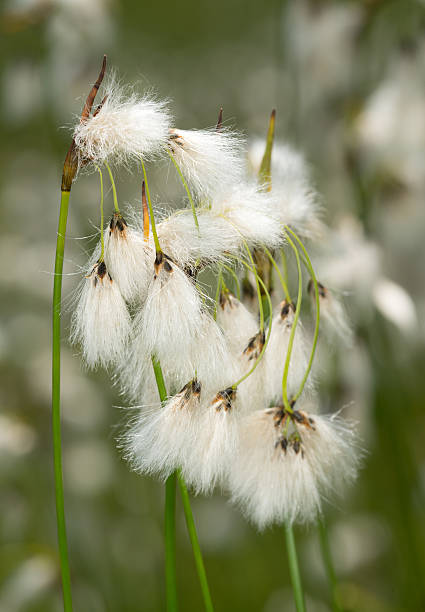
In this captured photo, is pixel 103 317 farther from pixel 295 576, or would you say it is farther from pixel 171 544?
pixel 295 576

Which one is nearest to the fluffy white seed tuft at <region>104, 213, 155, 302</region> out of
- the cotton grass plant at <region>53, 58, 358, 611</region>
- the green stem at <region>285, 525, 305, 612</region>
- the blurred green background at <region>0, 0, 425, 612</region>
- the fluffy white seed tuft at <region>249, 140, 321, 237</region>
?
the cotton grass plant at <region>53, 58, 358, 611</region>

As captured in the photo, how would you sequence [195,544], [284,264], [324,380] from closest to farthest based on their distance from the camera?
[195,544]
[284,264]
[324,380]

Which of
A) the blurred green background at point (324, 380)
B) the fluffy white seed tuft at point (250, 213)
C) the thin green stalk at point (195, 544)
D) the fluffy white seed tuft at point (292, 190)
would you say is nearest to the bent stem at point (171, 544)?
the thin green stalk at point (195, 544)

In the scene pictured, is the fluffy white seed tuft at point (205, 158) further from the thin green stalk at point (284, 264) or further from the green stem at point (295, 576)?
the green stem at point (295, 576)

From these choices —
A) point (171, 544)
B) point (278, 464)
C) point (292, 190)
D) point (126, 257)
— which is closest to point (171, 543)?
point (171, 544)

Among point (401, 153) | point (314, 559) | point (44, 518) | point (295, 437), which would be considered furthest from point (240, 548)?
point (295, 437)

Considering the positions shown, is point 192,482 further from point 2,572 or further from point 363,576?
point 363,576
